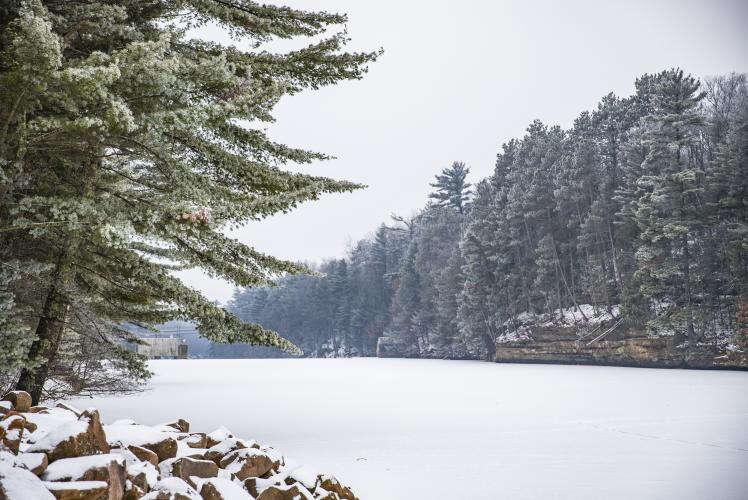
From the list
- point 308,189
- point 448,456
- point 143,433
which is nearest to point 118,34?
point 308,189

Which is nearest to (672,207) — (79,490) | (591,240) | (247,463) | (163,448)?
(591,240)

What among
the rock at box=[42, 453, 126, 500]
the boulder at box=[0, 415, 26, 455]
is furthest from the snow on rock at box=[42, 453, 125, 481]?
the boulder at box=[0, 415, 26, 455]

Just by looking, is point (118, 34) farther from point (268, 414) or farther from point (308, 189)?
point (268, 414)

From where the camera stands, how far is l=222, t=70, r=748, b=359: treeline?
29.1 m

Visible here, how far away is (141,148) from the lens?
5.70m

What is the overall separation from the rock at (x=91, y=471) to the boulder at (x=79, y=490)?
36 millimetres

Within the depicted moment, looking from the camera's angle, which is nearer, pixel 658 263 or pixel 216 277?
pixel 216 277

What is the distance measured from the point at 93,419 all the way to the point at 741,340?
28939mm

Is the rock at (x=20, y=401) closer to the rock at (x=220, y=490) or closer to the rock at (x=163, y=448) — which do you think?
the rock at (x=163, y=448)

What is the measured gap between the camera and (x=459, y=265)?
168 feet

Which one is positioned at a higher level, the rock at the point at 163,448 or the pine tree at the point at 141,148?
the pine tree at the point at 141,148

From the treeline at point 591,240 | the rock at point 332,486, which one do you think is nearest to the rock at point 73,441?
the rock at point 332,486

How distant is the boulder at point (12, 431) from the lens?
9.01ft

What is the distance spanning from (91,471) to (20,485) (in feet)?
1.04
